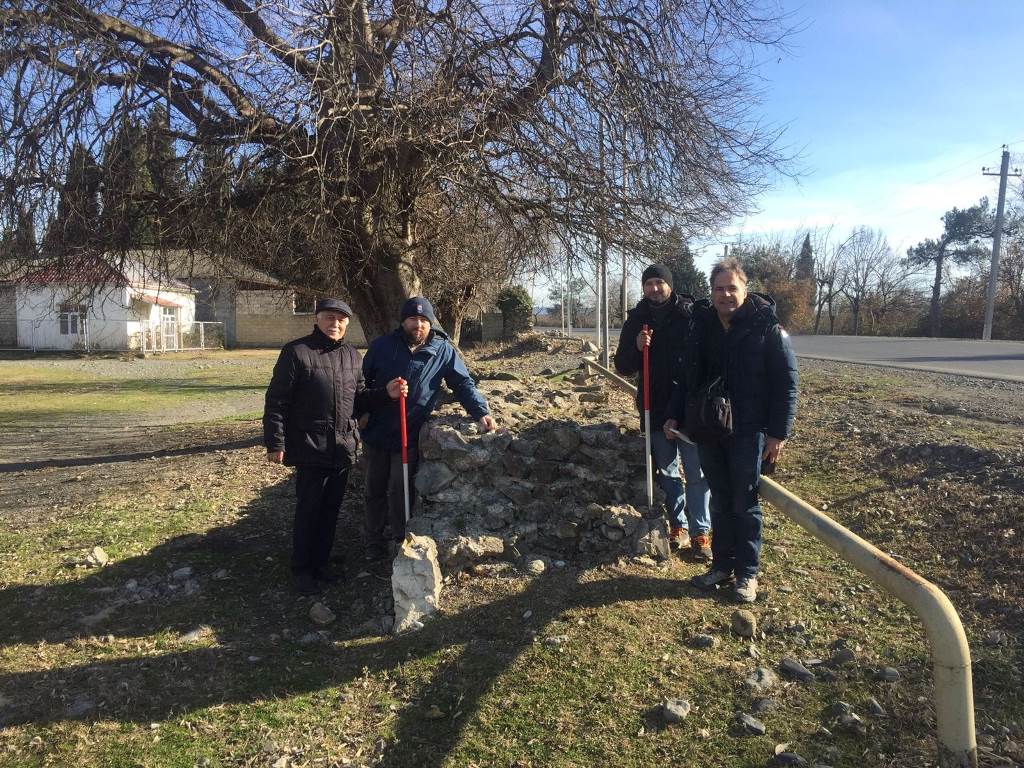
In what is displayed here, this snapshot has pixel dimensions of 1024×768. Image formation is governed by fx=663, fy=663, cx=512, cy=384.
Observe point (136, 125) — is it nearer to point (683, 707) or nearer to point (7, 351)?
point (683, 707)

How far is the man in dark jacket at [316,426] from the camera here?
424 cm

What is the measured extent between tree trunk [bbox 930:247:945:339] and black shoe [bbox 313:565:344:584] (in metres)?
41.4

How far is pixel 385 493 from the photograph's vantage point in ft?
15.9

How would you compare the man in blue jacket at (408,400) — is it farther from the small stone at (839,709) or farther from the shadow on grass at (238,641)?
the small stone at (839,709)

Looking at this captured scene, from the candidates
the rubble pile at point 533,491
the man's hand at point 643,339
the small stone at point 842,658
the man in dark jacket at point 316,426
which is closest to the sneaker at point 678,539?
the rubble pile at point 533,491

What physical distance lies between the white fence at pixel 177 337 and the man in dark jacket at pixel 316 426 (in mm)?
28079

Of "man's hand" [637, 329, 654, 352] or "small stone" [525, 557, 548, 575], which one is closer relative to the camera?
"small stone" [525, 557, 548, 575]

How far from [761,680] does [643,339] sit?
7.67ft

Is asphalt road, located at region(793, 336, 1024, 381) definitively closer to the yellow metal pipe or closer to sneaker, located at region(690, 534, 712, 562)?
sneaker, located at region(690, 534, 712, 562)

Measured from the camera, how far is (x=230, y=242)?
6.75m

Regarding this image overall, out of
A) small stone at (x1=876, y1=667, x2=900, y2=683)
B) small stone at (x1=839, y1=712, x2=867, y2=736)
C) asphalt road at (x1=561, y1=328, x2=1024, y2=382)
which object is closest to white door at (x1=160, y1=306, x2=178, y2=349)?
asphalt road at (x1=561, y1=328, x2=1024, y2=382)

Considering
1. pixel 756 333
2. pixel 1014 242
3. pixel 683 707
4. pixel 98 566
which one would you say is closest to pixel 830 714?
pixel 683 707

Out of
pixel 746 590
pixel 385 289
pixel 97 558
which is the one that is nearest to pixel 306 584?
pixel 97 558

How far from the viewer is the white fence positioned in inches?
1169
